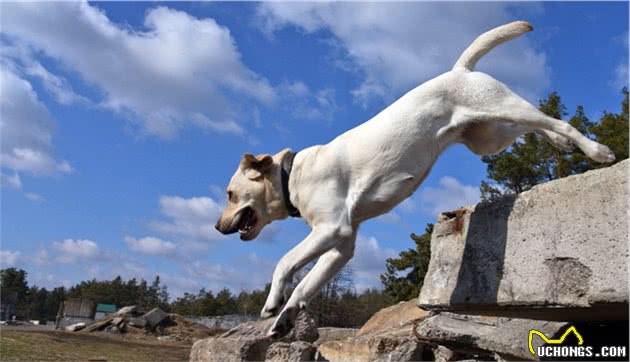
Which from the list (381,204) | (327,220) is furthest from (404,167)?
(327,220)

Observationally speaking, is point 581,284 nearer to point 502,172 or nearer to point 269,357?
point 269,357

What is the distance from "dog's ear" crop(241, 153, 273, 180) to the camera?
5.42 metres

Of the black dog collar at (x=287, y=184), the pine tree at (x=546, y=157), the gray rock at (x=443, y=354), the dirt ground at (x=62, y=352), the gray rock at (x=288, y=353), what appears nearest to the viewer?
the black dog collar at (x=287, y=184)

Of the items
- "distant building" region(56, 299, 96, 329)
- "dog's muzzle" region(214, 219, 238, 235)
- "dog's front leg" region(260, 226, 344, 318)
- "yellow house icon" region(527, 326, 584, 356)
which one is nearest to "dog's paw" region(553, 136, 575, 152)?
"yellow house icon" region(527, 326, 584, 356)

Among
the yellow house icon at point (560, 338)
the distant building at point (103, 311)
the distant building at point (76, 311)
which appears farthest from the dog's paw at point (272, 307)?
the distant building at point (103, 311)

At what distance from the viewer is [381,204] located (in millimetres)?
4801

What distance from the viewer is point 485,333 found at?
7.59m

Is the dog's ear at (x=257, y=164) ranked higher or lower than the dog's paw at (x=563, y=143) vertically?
lower

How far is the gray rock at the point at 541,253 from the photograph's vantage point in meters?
4.05

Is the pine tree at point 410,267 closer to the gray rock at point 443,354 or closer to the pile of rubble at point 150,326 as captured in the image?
the pile of rubble at point 150,326

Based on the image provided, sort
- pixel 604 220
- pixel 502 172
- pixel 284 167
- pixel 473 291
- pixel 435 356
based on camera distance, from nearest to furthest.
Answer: pixel 604 220
pixel 473 291
pixel 284 167
pixel 435 356
pixel 502 172

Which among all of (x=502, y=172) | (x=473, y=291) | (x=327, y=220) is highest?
(x=502, y=172)

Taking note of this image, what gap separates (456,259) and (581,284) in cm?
121

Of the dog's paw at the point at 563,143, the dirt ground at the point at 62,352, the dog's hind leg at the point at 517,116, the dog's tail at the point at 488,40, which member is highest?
the dog's tail at the point at 488,40
